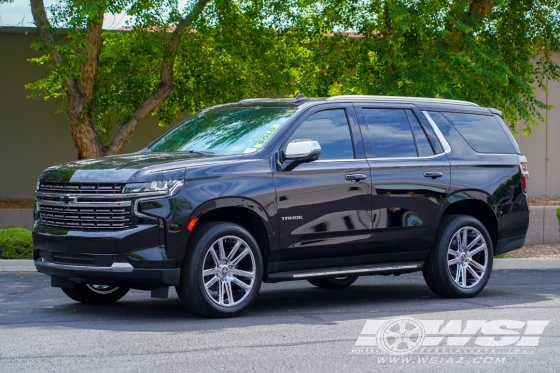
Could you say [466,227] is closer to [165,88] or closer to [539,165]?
[165,88]

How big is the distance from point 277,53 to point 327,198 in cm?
848

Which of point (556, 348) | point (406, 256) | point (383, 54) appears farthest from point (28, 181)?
point (556, 348)

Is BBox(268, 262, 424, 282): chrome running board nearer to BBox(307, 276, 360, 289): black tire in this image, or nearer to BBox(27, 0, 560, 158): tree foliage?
BBox(307, 276, 360, 289): black tire

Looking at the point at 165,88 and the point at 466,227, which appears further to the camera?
the point at 165,88

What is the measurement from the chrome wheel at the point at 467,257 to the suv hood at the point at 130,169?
2.79 m

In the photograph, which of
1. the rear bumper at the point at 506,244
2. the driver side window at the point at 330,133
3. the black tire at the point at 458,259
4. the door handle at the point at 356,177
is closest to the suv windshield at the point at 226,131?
the driver side window at the point at 330,133

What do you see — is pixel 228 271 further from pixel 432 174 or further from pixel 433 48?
pixel 433 48

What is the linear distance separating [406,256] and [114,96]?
890 cm

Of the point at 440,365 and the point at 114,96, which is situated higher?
the point at 114,96

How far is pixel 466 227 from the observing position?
1024 centimetres

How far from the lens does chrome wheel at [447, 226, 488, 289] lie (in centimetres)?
1019

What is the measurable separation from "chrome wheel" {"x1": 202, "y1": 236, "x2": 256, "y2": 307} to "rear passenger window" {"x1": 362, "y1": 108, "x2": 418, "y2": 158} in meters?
1.90

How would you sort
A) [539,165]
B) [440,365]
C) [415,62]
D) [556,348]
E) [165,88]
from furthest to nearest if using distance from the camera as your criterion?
1. [539,165]
2. [165,88]
3. [415,62]
4. [556,348]
5. [440,365]

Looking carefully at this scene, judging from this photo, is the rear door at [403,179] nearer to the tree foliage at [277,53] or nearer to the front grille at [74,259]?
the front grille at [74,259]
